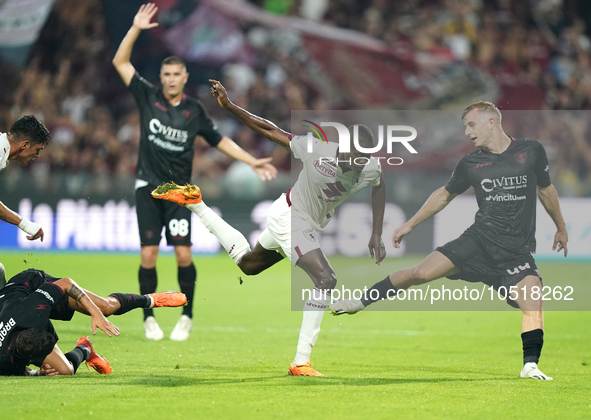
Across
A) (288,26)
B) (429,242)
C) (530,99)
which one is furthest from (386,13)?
(429,242)

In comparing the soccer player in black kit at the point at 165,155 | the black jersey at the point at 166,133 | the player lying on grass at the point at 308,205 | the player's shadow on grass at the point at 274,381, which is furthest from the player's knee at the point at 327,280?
the black jersey at the point at 166,133

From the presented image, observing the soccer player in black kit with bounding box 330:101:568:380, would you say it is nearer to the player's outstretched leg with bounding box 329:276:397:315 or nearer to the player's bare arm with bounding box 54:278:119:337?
the player's outstretched leg with bounding box 329:276:397:315

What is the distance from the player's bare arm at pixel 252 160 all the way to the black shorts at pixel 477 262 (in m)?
1.73

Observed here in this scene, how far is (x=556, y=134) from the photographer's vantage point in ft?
48.7

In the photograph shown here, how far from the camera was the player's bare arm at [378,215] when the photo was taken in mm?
6590

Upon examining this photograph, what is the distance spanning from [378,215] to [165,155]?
8.87ft

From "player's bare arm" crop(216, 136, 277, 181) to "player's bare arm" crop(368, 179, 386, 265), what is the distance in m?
1.02

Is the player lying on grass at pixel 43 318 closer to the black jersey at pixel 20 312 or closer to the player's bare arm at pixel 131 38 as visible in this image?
the black jersey at pixel 20 312

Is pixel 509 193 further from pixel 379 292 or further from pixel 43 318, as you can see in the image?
pixel 43 318

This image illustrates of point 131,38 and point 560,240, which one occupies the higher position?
point 131,38

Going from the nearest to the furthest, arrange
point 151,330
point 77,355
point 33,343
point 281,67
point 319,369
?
point 33,343, point 77,355, point 319,369, point 151,330, point 281,67

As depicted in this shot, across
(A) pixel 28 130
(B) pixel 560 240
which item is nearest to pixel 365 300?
(B) pixel 560 240

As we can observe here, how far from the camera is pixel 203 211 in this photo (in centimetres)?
689

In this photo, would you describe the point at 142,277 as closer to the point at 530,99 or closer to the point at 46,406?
the point at 46,406
